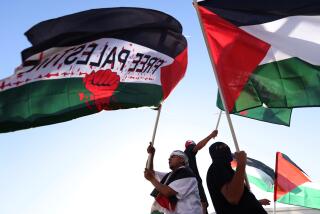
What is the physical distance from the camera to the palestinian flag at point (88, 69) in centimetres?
679

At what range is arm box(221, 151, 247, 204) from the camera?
15.1 feet

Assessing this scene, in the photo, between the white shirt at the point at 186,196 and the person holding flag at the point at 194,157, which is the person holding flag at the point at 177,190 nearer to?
the white shirt at the point at 186,196

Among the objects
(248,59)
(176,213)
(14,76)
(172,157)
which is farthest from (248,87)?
(14,76)

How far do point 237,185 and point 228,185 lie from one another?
0.45 feet

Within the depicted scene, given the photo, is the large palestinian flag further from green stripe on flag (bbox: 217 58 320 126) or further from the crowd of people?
the crowd of people

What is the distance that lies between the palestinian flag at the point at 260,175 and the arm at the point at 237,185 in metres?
9.22

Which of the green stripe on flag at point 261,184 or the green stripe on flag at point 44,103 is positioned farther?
the green stripe on flag at point 261,184

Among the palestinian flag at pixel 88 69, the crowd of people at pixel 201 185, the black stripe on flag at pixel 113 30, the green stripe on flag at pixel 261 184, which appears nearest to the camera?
the crowd of people at pixel 201 185

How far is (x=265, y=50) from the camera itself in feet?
21.0

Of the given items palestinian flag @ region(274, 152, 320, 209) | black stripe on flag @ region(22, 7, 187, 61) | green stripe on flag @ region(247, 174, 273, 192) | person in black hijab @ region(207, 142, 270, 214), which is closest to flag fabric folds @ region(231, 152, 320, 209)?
palestinian flag @ region(274, 152, 320, 209)

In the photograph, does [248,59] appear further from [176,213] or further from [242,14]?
[176,213]

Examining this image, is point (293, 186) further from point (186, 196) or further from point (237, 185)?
point (237, 185)

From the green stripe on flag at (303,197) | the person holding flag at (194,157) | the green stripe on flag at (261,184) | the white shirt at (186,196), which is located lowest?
the green stripe on flag at (261,184)

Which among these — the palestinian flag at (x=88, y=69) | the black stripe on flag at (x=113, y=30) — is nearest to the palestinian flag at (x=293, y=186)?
the black stripe on flag at (x=113, y=30)
